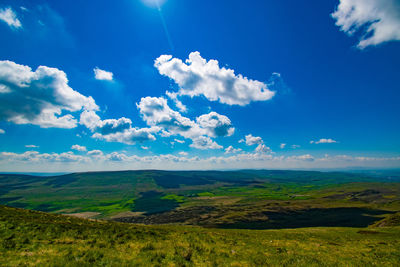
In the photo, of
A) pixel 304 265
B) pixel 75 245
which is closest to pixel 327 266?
pixel 304 265

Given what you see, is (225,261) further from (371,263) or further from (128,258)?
(371,263)

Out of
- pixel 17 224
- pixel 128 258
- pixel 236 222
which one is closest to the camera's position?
pixel 128 258

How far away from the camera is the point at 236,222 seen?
340 ft

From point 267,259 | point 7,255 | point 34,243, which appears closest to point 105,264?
point 7,255

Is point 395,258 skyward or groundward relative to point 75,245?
groundward

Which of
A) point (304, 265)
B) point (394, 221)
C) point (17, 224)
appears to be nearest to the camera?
point (304, 265)

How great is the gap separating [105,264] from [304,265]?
16412mm

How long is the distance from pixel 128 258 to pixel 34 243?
32.9 feet

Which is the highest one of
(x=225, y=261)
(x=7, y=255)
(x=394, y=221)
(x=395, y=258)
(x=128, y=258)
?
(x=7, y=255)

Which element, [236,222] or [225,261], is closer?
[225,261]

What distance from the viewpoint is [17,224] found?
2125 cm

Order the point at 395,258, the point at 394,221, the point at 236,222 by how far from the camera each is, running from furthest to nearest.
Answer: the point at 236,222, the point at 394,221, the point at 395,258

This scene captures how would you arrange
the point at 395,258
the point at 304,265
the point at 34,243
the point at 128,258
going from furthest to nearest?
the point at 395,258
the point at 34,243
the point at 304,265
the point at 128,258

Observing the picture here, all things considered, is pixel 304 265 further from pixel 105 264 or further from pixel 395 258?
pixel 105 264
